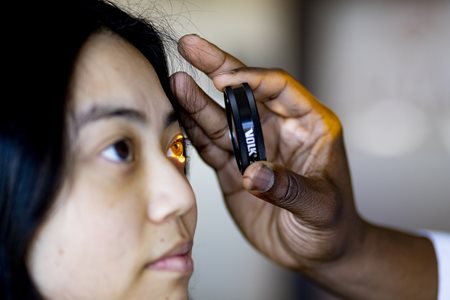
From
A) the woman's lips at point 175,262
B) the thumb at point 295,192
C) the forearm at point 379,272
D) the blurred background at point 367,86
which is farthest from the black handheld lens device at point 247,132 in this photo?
the blurred background at point 367,86

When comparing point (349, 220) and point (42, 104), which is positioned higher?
point (42, 104)

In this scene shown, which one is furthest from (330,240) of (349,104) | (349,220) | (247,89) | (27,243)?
(349,104)

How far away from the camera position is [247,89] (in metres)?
1.04

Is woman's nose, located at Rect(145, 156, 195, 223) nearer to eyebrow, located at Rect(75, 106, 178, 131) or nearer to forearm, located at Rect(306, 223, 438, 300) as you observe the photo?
eyebrow, located at Rect(75, 106, 178, 131)

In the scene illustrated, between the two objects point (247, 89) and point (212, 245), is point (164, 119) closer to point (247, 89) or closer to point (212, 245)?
point (247, 89)

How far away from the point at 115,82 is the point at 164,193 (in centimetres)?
17

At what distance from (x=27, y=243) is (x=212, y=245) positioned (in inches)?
85.3

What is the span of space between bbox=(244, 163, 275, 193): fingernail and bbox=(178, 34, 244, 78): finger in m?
0.28

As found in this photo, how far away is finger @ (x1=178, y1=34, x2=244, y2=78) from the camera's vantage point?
1133 millimetres

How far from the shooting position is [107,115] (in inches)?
35.3

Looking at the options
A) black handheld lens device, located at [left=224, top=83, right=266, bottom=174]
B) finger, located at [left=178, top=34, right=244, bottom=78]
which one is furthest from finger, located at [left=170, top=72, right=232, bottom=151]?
black handheld lens device, located at [left=224, top=83, right=266, bottom=174]

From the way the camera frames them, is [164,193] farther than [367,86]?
No

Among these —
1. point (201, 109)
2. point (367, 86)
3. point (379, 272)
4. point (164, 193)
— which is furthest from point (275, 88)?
point (367, 86)

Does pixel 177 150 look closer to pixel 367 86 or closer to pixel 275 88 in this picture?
pixel 275 88
